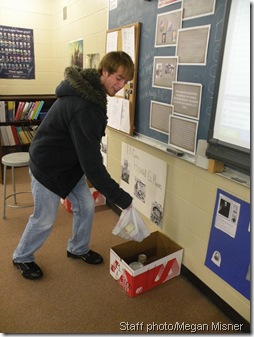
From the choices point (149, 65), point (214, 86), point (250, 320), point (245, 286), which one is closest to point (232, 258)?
point (245, 286)

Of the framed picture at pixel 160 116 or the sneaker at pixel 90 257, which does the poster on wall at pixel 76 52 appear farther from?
the sneaker at pixel 90 257

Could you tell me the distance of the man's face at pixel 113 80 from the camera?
1.49 meters

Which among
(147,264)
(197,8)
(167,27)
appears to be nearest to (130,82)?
(167,27)

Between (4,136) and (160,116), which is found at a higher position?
(160,116)

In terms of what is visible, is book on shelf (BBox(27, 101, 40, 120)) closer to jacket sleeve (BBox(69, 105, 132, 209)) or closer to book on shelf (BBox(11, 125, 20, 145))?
book on shelf (BBox(11, 125, 20, 145))

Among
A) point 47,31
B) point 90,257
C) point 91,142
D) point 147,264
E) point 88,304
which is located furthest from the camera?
point 47,31

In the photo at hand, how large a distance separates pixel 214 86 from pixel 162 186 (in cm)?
81

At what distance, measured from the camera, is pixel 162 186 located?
1.97 m

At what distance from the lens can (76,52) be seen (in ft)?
10.4

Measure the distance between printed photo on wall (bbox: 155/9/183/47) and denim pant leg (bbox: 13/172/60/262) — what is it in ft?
3.88

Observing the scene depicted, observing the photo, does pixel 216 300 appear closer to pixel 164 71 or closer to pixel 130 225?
pixel 130 225

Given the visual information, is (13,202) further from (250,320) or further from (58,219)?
(250,320)

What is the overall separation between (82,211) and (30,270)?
525 mm

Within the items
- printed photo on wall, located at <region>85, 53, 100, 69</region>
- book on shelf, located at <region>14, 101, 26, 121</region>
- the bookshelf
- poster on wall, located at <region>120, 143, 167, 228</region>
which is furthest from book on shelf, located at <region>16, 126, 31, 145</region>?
poster on wall, located at <region>120, 143, 167, 228</region>
